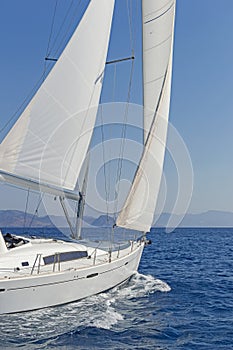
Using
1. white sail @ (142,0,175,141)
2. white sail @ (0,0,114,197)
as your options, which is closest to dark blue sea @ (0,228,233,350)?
white sail @ (0,0,114,197)

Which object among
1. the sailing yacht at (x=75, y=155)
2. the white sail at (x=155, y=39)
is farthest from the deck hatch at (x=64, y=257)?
the white sail at (x=155, y=39)

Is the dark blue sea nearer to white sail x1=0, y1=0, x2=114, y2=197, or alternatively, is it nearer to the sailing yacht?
the sailing yacht

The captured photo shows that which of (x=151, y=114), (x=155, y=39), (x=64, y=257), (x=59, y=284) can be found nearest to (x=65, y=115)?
(x=151, y=114)

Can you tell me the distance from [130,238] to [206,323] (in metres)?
7.08

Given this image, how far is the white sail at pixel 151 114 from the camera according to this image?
49.6 feet

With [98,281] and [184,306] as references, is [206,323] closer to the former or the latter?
[184,306]

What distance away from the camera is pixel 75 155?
13.2 meters

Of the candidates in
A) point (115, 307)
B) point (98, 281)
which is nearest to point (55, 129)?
point (98, 281)

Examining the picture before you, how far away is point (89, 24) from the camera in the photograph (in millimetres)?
13781

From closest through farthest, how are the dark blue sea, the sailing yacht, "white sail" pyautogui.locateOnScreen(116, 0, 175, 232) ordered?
the dark blue sea
the sailing yacht
"white sail" pyautogui.locateOnScreen(116, 0, 175, 232)

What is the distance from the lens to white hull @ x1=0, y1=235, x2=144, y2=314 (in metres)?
9.62

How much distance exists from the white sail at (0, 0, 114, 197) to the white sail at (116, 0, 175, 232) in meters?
1.94

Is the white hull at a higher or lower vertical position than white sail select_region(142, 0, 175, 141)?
lower

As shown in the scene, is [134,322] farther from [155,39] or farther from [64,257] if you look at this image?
[155,39]
